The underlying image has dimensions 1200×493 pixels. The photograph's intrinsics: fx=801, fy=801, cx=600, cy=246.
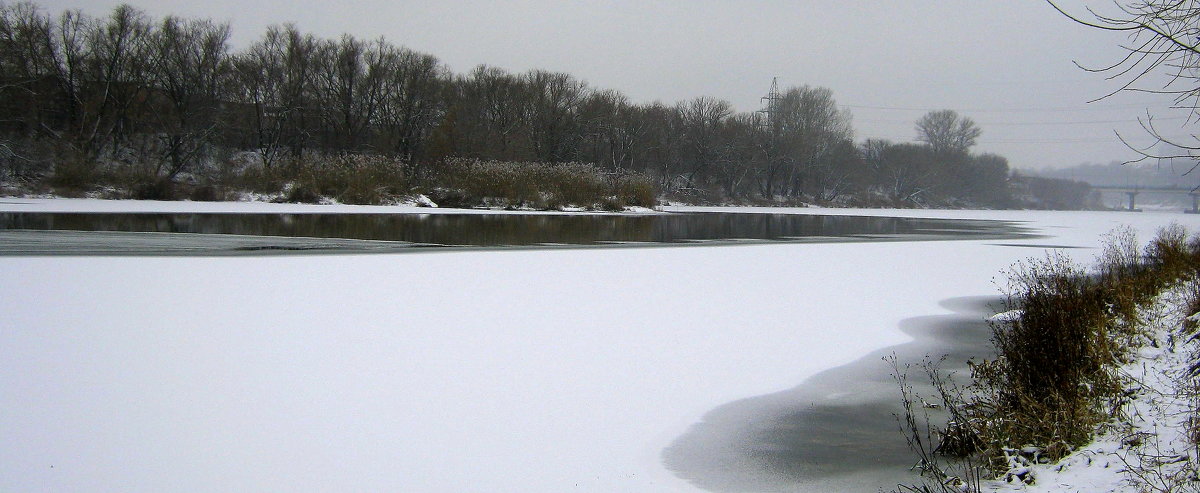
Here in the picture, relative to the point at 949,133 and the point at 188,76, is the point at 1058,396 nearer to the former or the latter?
the point at 188,76

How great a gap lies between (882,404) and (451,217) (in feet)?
87.5

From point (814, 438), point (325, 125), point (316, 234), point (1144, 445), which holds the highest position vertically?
point (325, 125)

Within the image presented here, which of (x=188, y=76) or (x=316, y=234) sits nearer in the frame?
(x=316, y=234)

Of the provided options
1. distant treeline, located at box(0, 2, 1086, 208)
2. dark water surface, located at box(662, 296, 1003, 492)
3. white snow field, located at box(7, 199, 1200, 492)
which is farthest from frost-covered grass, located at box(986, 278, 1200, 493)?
distant treeline, located at box(0, 2, 1086, 208)

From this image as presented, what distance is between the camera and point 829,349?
26.8 feet

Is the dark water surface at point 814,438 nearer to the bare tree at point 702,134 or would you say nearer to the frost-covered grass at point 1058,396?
the frost-covered grass at point 1058,396

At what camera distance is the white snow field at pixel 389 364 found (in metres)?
4.54

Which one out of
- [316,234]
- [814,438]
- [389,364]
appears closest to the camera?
[814,438]

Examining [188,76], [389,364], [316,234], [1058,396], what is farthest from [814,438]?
[188,76]

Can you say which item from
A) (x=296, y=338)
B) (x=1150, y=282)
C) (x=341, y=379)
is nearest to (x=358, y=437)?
(x=341, y=379)

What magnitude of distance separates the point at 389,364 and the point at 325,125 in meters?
55.8

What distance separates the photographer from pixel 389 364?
22.4 ft

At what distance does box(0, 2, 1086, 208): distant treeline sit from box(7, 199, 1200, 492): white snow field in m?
27.3

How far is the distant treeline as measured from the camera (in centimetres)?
4053
